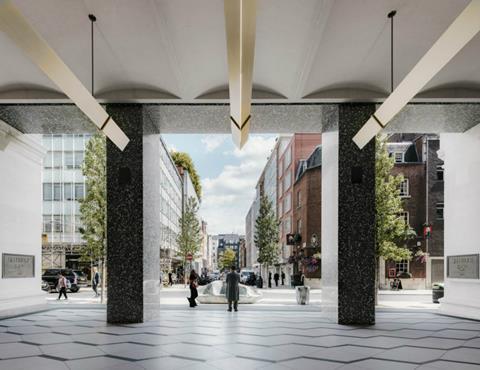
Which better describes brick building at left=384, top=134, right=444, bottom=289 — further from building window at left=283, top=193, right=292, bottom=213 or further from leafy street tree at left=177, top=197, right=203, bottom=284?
leafy street tree at left=177, top=197, right=203, bottom=284

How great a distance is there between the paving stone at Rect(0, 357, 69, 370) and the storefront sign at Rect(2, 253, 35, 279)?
→ 6.49 metres

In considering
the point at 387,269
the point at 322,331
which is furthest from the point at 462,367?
the point at 387,269

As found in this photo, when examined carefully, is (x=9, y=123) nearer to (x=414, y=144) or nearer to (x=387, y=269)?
(x=387, y=269)

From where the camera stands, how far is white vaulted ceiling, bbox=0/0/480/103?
7.28 m

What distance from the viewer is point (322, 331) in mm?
9859

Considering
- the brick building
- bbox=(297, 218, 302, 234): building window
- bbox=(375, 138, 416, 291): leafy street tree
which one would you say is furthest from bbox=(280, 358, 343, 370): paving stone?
bbox=(297, 218, 302, 234): building window

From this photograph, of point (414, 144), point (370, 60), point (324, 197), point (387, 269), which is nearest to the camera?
point (370, 60)

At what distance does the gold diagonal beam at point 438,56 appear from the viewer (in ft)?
15.2

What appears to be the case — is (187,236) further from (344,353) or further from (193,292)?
(344,353)

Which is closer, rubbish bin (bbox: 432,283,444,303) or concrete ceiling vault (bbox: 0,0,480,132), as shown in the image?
concrete ceiling vault (bbox: 0,0,480,132)

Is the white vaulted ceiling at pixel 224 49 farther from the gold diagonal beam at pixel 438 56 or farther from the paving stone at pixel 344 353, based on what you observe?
the paving stone at pixel 344 353

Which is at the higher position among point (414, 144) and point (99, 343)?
point (414, 144)

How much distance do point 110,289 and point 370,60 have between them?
7.83m

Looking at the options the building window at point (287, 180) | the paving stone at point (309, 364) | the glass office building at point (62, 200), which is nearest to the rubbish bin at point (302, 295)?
the paving stone at point (309, 364)
